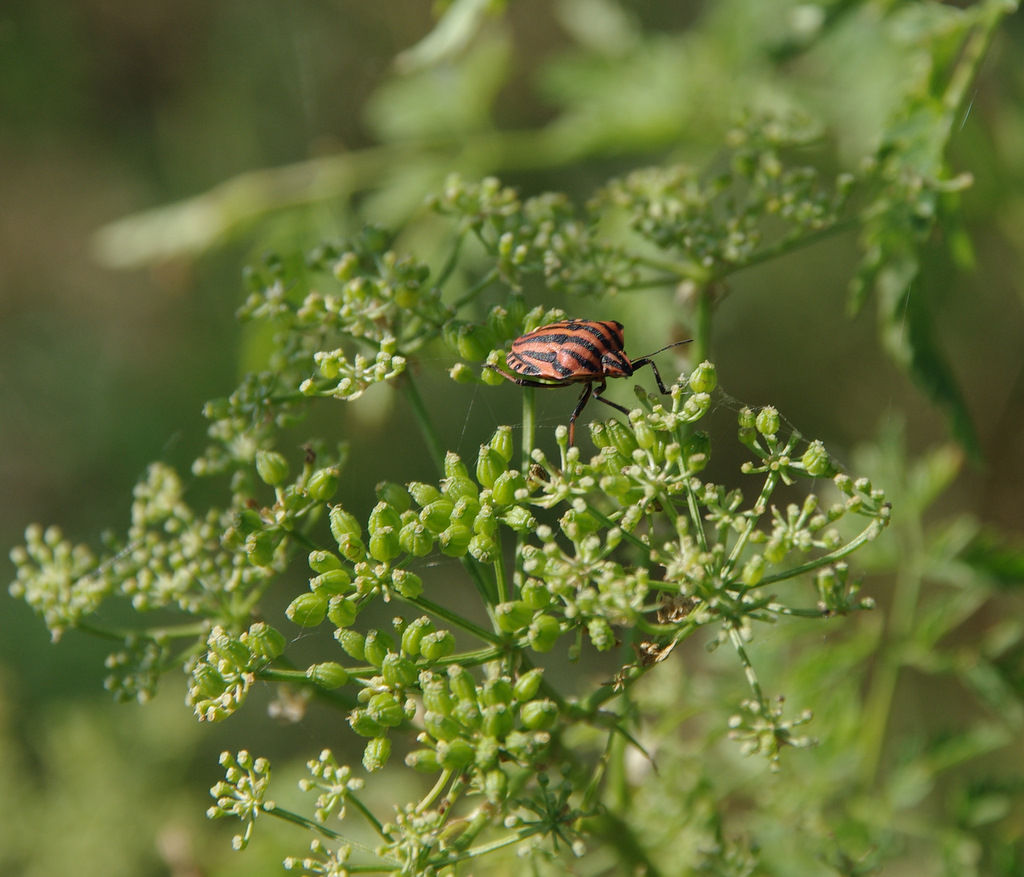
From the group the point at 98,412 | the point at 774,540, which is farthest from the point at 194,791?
the point at 774,540

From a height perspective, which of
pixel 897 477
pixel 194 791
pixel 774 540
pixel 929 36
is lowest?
pixel 194 791

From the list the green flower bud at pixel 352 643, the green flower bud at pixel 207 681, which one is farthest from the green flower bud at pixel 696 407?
the green flower bud at pixel 207 681

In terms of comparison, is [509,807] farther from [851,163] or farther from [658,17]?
[658,17]

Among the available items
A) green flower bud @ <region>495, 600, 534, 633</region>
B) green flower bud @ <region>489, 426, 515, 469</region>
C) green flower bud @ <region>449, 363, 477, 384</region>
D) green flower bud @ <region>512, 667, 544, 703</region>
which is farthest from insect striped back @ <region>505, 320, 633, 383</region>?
green flower bud @ <region>512, 667, 544, 703</region>

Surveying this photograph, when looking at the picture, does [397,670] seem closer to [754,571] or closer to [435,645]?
[435,645]

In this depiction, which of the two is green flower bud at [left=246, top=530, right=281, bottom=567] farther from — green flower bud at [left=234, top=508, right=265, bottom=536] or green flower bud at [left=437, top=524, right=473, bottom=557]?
green flower bud at [left=437, top=524, right=473, bottom=557]

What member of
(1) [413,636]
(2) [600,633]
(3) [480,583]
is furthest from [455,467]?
(2) [600,633]

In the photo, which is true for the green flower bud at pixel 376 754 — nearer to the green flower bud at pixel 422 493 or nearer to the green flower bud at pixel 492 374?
the green flower bud at pixel 422 493
